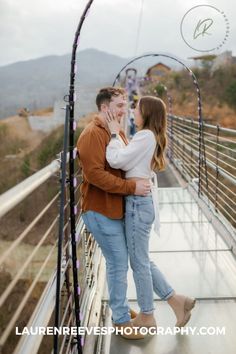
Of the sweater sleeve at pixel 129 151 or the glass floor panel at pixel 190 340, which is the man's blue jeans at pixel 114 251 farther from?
the sweater sleeve at pixel 129 151

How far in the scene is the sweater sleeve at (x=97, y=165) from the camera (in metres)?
2.26

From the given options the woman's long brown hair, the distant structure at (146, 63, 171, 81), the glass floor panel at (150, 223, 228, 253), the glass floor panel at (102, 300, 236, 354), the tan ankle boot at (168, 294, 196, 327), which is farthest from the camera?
the distant structure at (146, 63, 171, 81)

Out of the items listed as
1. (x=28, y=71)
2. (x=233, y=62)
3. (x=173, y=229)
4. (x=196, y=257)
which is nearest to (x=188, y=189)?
(x=173, y=229)

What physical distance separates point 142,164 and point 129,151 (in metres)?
0.13

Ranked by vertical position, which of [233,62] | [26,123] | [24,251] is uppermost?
[233,62]

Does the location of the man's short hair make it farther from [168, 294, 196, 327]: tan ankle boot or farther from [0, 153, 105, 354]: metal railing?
[168, 294, 196, 327]: tan ankle boot

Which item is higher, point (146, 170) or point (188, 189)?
point (146, 170)

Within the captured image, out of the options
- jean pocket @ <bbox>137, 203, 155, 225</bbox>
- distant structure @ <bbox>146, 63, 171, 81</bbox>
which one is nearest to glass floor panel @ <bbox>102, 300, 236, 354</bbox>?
jean pocket @ <bbox>137, 203, 155, 225</bbox>

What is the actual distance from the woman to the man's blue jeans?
50mm

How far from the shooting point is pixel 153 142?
7.72 ft

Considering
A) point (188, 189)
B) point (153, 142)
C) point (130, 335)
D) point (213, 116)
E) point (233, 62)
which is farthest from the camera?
point (233, 62)

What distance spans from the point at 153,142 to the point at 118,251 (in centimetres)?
59

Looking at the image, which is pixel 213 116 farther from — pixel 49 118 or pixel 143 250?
pixel 143 250

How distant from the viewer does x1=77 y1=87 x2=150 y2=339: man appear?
7.47 ft
